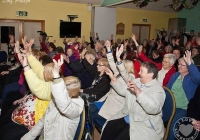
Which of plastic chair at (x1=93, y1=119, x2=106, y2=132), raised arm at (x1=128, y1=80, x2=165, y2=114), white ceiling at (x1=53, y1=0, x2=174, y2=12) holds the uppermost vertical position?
white ceiling at (x1=53, y1=0, x2=174, y2=12)

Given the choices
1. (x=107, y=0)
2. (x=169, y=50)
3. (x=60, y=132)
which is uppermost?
(x=107, y=0)

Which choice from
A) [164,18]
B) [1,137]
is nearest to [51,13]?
[164,18]

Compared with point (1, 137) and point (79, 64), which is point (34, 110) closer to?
point (1, 137)

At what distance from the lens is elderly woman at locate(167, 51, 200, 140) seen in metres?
2.34

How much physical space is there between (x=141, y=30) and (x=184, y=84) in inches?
351

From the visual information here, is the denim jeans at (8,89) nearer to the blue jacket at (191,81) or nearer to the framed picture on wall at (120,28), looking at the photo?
the blue jacket at (191,81)

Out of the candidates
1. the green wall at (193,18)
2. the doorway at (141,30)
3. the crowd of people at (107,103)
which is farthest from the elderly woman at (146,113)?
the green wall at (193,18)

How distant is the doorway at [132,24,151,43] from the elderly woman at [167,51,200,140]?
845cm

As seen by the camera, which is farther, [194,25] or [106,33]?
[194,25]

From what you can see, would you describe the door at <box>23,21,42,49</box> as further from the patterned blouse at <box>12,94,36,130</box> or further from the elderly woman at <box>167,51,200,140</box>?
the elderly woman at <box>167,51,200,140</box>

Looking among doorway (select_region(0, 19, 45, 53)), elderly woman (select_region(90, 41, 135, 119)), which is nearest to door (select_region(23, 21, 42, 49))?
doorway (select_region(0, 19, 45, 53))

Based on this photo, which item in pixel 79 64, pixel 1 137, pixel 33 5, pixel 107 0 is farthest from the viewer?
pixel 107 0

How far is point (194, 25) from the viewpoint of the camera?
10586 millimetres

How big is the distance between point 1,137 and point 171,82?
2151mm
